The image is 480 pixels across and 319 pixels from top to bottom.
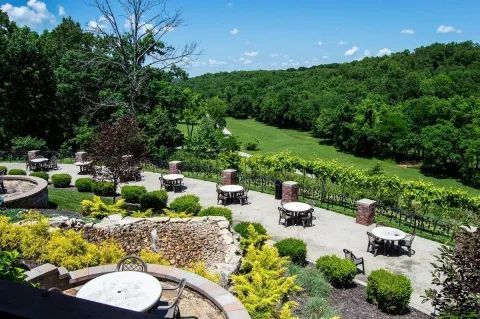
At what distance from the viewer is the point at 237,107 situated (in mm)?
97000

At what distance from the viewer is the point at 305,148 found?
62594 mm

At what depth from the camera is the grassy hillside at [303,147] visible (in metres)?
47.1

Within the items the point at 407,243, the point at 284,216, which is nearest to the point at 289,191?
the point at 284,216

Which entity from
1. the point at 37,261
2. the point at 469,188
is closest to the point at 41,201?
the point at 37,261

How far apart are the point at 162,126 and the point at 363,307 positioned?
2544cm

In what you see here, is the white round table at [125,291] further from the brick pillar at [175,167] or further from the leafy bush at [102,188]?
the brick pillar at [175,167]

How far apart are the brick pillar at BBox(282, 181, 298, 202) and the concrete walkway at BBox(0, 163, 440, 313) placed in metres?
0.60

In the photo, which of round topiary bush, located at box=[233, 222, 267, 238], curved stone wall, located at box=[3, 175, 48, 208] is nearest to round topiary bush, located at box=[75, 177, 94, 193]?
curved stone wall, located at box=[3, 175, 48, 208]

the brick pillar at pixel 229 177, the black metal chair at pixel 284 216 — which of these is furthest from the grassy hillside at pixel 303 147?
the black metal chair at pixel 284 216

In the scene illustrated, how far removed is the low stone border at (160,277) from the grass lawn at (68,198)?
9.38 m

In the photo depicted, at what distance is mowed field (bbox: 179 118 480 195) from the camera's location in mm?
46594

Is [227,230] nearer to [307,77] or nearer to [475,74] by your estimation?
[475,74]

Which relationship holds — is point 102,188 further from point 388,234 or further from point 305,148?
point 305,148

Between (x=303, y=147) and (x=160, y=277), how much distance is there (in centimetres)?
5676
